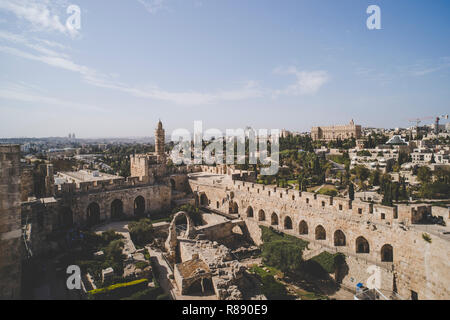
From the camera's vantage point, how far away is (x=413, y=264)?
1176 centimetres

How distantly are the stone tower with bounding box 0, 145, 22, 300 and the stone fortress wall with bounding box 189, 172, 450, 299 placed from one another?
13.6 metres

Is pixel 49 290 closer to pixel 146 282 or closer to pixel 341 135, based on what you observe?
pixel 146 282

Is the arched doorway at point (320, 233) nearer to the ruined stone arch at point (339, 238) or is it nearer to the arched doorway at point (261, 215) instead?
the ruined stone arch at point (339, 238)

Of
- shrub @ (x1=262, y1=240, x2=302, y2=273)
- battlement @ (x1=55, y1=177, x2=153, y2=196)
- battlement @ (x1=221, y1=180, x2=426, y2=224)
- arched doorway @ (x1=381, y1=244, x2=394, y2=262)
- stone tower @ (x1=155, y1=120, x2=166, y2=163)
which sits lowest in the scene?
shrub @ (x1=262, y1=240, x2=302, y2=273)

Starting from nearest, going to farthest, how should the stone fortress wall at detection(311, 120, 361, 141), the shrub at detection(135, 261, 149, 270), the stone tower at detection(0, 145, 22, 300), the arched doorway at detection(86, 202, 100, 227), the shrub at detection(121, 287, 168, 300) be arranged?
1. the stone tower at detection(0, 145, 22, 300)
2. the shrub at detection(121, 287, 168, 300)
3. the shrub at detection(135, 261, 149, 270)
4. the arched doorway at detection(86, 202, 100, 227)
5. the stone fortress wall at detection(311, 120, 361, 141)

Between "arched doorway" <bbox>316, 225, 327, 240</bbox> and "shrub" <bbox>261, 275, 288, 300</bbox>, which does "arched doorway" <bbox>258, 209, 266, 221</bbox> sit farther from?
"shrub" <bbox>261, 275, 288, 300</bbox>

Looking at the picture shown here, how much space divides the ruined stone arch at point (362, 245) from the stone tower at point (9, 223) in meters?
14.7

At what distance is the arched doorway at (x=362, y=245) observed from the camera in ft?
46.6

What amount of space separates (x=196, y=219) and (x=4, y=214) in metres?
13.8

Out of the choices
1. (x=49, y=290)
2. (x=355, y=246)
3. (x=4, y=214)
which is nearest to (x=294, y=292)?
(x=355, y=246)

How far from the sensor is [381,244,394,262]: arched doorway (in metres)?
13.2

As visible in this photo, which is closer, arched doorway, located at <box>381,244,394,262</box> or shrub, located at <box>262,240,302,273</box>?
arched doorway, located at <box>381,244,394,262</box>

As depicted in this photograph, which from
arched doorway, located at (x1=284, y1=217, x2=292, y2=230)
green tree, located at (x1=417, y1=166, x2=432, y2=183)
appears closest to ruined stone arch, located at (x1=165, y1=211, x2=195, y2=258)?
arched doorway, located at (x1=284, y1=217, x2=292, y2=230)

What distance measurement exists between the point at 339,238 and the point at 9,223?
49.5 ft
